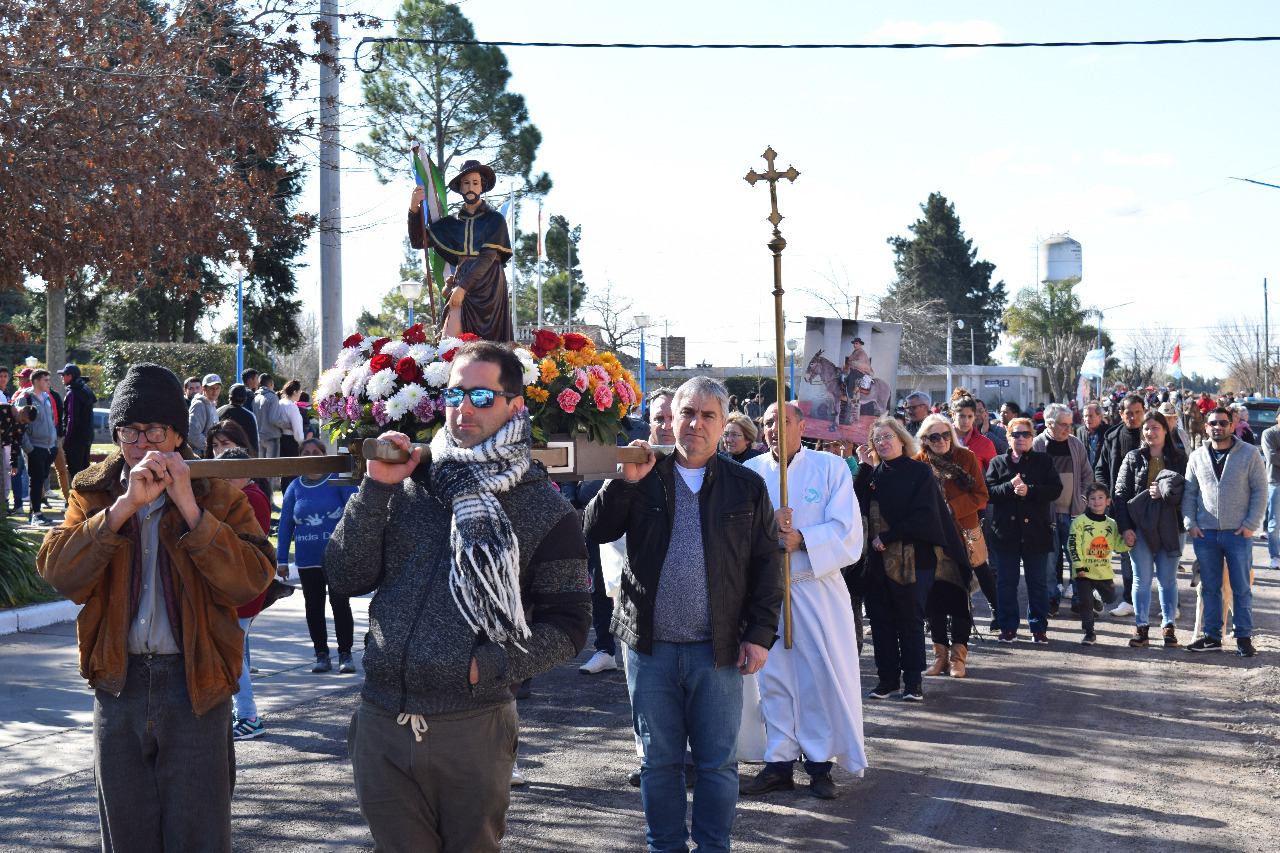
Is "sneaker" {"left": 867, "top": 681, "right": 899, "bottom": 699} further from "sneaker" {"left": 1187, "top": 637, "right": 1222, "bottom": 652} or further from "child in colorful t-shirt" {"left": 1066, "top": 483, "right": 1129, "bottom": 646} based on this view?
"sneaker" {"left": 1187, "top": 637, "right": 1222, "bottom": 652}

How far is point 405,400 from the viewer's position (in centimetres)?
481

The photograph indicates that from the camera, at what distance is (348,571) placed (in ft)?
10.6

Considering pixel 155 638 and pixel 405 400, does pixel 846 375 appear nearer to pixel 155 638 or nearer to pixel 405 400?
pixel 405 400

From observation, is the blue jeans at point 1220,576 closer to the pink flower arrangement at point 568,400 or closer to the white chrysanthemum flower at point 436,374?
the pink flower arrangement at point 568,400

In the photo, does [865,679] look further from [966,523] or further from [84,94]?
[84,94]

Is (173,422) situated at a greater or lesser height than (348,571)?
greater

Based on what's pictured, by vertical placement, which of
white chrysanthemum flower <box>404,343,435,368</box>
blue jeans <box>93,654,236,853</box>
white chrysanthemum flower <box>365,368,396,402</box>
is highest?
white chrysanthemum flower <box>404,343,435,368</box>

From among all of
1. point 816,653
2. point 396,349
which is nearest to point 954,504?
point 816,653

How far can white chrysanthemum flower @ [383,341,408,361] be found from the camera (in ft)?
16.7

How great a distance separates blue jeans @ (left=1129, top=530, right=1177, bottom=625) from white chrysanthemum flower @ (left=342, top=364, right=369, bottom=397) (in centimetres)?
796

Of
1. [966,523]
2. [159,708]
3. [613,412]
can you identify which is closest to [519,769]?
[613,412]

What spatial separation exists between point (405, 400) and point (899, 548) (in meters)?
4.49

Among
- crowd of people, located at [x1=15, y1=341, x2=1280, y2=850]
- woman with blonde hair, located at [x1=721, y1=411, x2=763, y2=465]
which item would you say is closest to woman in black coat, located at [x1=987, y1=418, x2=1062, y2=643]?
crowd of people, located at [x1=15, y1=341, x2=1280, y2=850]

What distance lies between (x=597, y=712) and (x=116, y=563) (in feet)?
15.3
